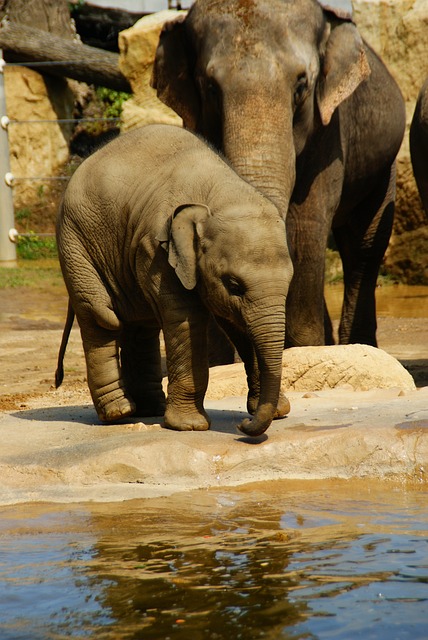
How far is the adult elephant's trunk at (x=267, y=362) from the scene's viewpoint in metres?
5.26

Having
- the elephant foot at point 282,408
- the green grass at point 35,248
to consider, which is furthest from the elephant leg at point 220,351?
the green grass at point 35,248

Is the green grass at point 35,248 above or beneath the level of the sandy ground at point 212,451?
beneath

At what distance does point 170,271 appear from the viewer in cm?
562

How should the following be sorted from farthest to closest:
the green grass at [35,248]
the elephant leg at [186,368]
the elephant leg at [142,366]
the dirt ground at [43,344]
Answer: the green grass at [35,248]
the dirt ground at [43,344]
the elephant leg at [142,366]
the elephant leg at [186,368]

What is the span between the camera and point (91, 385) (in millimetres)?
6277

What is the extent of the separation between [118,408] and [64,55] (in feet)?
39.1

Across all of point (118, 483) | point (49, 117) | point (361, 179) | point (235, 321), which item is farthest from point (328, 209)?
point (49, 117)

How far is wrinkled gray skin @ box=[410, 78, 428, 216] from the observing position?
9523 mm

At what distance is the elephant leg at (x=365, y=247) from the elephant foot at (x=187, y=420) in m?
4.75

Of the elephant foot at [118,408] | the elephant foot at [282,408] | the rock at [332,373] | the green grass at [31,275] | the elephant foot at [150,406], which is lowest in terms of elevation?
the green grass at [31,275]

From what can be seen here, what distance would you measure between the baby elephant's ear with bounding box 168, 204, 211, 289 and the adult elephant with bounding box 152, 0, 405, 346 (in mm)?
1660

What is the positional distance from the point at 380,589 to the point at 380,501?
104 centimetres

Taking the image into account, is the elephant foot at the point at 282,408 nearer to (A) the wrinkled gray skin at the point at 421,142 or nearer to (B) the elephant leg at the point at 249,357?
(B) the elephant leg at the point at 249,357

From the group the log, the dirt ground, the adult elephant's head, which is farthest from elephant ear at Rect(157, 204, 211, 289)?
the log
